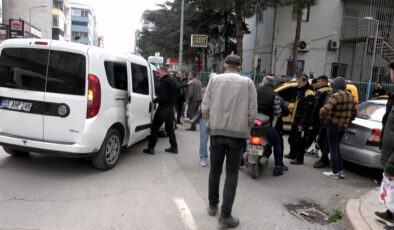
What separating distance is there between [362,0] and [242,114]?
23.0m

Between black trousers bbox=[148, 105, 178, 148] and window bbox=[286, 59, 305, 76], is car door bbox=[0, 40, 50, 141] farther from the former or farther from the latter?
window bbox=[286, 59, 305, 76]

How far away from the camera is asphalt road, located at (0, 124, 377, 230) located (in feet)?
12.9

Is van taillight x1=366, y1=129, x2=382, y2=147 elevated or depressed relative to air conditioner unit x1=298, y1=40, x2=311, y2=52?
depressed

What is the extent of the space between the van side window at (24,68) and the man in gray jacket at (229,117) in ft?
8.98

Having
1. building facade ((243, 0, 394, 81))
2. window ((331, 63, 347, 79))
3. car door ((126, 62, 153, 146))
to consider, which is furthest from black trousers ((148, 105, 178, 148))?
window ((331, 63, 347, 79))

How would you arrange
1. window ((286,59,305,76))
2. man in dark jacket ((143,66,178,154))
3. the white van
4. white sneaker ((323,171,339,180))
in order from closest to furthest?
1. the white van
2. white sneaker ((323,171,339,180))
3. man in dark jacket ((143,66,178,154))
4. window ((286,59,305,76))

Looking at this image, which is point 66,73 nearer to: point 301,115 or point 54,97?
point 54,97

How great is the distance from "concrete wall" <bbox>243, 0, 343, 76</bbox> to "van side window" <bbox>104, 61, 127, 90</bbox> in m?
18.4

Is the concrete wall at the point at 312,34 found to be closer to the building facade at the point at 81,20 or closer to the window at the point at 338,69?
the window at the point at 338,69

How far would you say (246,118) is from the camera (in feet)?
12.2

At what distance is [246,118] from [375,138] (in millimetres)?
3414

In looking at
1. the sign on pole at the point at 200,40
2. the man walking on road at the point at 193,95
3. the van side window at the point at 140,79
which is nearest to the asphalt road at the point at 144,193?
the van side window at the point at 140,79

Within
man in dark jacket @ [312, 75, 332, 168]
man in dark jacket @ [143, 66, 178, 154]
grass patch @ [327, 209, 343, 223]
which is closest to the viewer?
grass patch @ [327, 209, 343, 223]

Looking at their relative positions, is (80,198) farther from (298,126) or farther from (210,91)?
(298,126)
